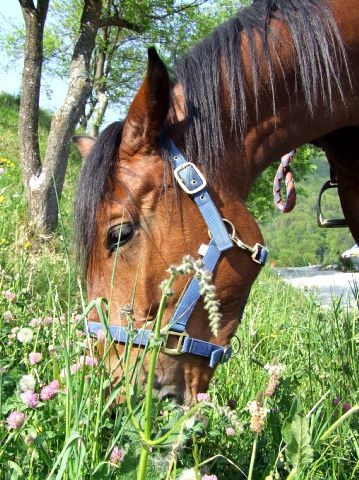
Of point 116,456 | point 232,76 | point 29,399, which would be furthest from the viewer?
point 232,76

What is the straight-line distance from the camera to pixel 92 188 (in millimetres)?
1969

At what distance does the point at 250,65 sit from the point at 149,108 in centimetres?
50

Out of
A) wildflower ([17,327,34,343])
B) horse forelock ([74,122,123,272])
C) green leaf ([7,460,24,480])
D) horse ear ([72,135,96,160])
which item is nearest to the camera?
green leaf ([7,460,24,480])

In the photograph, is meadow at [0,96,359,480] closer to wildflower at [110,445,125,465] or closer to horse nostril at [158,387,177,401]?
wildflower at [110,445,125,465]

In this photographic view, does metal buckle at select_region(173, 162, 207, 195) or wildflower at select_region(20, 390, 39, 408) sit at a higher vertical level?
metal buckle at select_region(173, 162, 207, 195)

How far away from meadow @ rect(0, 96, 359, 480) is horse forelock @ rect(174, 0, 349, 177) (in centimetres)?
69

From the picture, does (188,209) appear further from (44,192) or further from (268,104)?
(44,192)

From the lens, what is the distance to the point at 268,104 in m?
2.21

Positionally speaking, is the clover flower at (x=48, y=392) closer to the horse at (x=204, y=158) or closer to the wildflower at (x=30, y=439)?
the wildflower at (x=30, y=439)

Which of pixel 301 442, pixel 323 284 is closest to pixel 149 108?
pixel 301 442

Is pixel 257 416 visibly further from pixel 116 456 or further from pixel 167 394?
pixel 167 394

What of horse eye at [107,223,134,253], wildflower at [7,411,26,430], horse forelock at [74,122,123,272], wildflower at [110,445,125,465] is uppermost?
horse forelock at [74,122,123,272]

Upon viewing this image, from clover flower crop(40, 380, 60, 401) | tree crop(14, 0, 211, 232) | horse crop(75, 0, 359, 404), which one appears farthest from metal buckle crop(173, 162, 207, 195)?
tree crop(14, 0, 211, 232)

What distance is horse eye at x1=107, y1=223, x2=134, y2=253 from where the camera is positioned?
1.93 m
